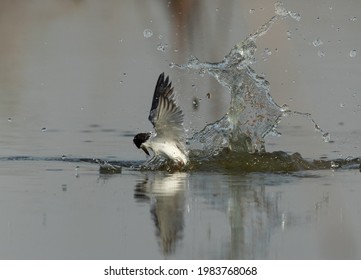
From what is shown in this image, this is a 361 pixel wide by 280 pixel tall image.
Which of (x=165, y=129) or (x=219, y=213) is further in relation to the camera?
(x=165, y=129)

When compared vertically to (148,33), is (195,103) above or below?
below

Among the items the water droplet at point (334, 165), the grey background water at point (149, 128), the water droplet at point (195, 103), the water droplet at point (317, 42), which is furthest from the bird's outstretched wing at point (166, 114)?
the water droplet at point (317, 42)

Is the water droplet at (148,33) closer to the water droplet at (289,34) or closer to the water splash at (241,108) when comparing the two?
the water droplet at (289,34)

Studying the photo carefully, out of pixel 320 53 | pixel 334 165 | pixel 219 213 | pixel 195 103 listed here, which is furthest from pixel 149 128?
pixel 219 213

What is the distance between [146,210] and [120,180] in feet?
4.06

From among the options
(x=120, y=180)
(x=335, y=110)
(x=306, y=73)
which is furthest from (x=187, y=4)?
(x=120, y=180)

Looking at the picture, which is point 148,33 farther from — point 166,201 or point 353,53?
point 166,201

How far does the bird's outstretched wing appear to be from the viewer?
10266 millimetres

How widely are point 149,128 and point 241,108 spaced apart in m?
1.09

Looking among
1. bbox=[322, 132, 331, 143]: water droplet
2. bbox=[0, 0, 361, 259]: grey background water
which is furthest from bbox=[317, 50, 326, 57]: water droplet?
bbox=[322, 132, 331, 143]: water droplet

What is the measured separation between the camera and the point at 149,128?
1190cm

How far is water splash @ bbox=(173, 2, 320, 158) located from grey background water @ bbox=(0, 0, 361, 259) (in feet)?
0.68

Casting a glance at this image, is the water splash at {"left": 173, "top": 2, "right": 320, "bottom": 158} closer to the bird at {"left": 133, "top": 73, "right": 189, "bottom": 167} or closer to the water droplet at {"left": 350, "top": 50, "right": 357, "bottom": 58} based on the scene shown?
the bird at {"left": 133, "top": 73, "right": 189, "bottom": 167}

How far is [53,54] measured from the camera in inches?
580
